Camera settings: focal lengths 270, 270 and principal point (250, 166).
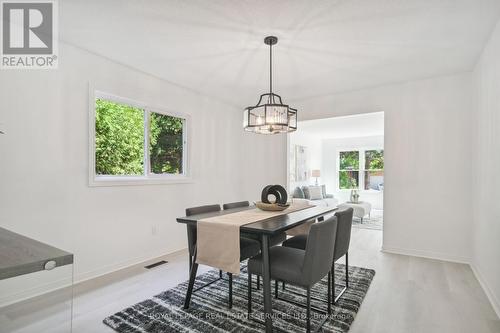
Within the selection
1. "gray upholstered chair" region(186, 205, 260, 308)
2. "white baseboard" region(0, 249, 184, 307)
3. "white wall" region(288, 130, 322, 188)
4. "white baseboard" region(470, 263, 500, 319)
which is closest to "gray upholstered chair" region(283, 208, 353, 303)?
"gray upholstered chair" region(186, 205, 260, 308)

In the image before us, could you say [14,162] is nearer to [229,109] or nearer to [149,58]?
[149,58]

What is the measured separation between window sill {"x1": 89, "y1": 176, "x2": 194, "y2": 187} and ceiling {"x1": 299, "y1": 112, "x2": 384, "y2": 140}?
3.00 metres

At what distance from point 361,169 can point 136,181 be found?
7.68 m

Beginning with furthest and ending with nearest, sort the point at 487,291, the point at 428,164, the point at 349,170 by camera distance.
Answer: the point at 349,170, the point at 428,164, the point at 487,291

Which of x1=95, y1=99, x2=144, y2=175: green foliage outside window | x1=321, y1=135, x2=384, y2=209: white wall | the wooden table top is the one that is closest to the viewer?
the wooden table top

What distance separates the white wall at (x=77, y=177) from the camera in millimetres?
2469

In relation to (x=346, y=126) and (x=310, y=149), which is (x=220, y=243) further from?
(x=310, y=149)

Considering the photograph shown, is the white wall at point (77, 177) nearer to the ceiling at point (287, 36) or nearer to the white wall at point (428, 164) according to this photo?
the ceiling at point (287, 36)

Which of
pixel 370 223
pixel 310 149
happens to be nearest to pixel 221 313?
pixel 370 223

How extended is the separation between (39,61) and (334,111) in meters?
4.05

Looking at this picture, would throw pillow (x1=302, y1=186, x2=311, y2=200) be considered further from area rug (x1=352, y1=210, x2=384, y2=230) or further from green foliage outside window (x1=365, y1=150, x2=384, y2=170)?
green foliage outside window (x1=365, y1=150, x2=384, y2=170)

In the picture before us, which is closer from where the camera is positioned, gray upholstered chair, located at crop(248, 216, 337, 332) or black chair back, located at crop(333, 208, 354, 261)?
gray upholstered chair, located at crop(248, 216, 337, 332)

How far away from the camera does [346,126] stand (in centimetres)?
718

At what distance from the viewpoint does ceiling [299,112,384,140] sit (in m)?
6.09
